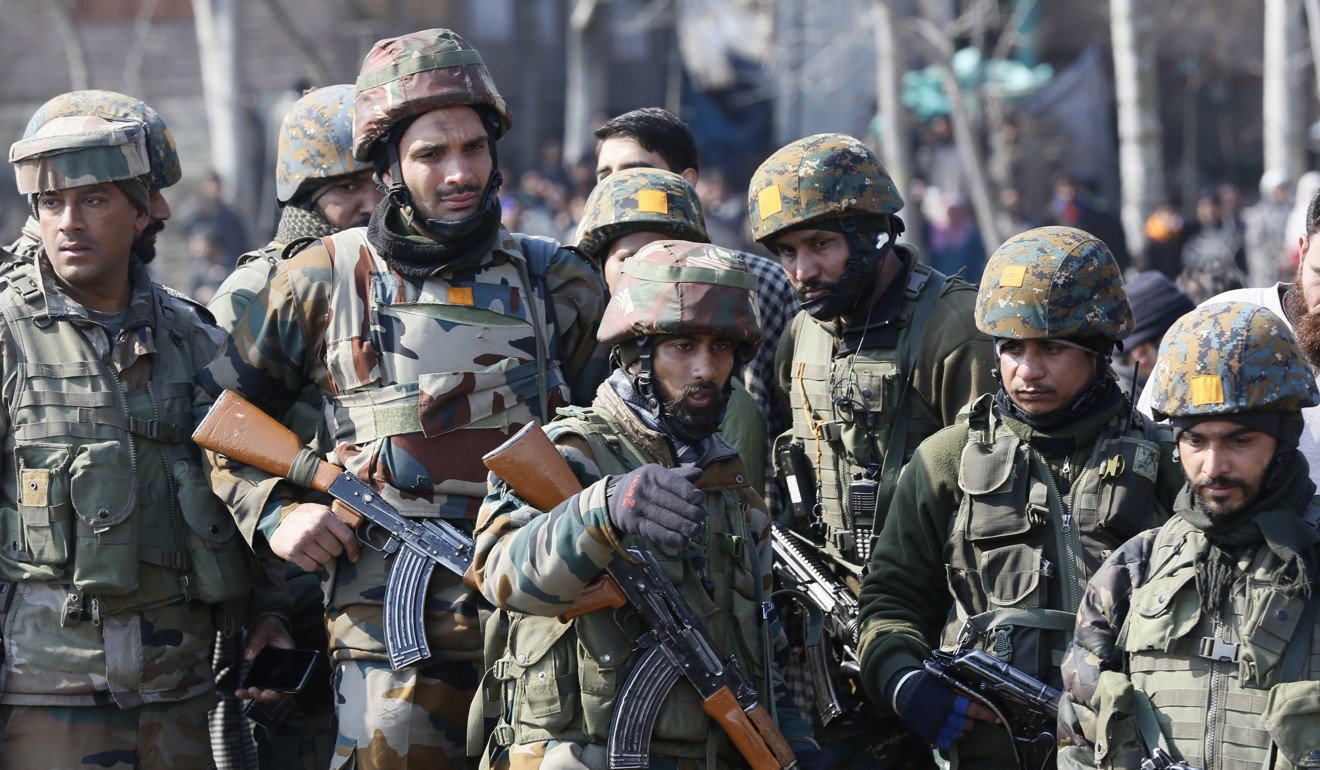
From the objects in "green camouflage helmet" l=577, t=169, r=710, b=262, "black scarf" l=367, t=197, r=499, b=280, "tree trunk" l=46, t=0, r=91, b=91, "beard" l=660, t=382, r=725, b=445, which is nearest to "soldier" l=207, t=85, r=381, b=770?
"black scarf" l=367, t=197, r=499, b=280

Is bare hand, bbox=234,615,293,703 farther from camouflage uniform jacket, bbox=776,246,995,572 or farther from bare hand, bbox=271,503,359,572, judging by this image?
camouflage uniform jacket, bbox=776,246,995,572

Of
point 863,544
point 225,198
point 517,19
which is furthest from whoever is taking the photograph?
point 517,19

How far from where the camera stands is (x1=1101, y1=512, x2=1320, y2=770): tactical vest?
383cm

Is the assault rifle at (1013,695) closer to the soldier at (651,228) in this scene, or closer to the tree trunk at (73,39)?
the soldier at (651,228)

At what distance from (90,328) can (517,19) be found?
20356 mm

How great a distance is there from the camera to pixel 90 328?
5.20 meters

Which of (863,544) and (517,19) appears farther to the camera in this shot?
(517,19)

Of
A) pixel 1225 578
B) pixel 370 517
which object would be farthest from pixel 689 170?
pixel 1225 578

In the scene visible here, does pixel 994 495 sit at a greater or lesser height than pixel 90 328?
lesser

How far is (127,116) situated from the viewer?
5.52m

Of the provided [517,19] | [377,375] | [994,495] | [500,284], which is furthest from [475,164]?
[517,19]

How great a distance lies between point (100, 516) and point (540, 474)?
1.72 m

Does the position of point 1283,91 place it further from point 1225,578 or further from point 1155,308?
point 1225,578

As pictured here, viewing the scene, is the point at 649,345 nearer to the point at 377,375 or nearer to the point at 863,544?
the point at 377,375
